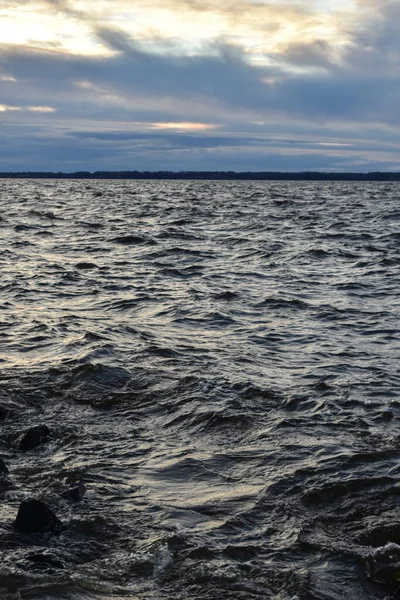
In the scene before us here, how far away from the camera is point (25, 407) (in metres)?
8.34

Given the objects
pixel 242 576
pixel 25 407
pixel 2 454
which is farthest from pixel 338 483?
pixel 25 407

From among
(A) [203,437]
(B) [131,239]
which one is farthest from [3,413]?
(B) [131,239]

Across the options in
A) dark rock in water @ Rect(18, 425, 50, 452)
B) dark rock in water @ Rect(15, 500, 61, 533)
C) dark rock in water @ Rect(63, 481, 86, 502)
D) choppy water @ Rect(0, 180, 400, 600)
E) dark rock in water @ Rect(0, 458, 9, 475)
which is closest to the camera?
choppy water @ Rect(0, 180, 400, 600)

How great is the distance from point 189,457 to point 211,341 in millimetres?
5035

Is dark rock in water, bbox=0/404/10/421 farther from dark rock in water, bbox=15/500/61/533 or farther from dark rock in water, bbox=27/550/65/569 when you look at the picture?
dark rock in water, bbox=27/550/65/569

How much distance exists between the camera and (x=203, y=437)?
7617 mm

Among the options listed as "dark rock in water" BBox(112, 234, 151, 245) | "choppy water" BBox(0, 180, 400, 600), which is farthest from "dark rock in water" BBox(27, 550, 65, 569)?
"dark rock in water" BBox(112, 234, 151, 245)

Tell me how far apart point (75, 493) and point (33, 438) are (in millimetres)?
1342

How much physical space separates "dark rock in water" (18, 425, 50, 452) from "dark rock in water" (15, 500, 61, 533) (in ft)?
5.72

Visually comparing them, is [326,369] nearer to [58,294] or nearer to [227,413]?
[227,413]

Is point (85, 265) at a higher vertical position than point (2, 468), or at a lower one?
higher

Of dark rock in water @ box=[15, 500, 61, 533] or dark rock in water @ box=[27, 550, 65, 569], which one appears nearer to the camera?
dark rock in water @ box=[27, 550, 65, 569]

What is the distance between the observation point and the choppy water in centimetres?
489

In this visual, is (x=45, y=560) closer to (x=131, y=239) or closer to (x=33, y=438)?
(x=33, y=438)
